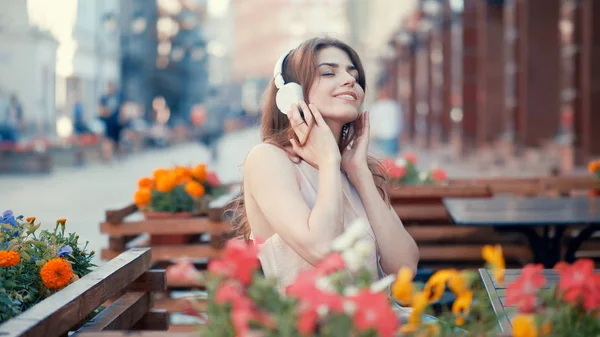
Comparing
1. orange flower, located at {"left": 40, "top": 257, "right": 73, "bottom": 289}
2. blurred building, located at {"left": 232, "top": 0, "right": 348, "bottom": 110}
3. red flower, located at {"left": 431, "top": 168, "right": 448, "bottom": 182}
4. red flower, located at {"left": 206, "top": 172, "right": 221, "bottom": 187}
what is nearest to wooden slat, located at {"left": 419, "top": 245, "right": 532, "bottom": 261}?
red flower, located at {"left": 431, "top": 168, "right": 448, "bottom": 182}

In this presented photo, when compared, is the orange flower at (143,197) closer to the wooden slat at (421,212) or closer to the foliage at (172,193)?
the foliage at (172,193)

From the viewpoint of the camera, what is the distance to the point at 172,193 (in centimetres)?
531

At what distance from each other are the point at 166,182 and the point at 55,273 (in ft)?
9.60

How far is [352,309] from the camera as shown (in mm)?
1391

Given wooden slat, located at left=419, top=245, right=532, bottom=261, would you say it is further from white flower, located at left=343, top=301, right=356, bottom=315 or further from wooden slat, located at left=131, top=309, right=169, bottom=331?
white flower, located at left=343, top=301, right=356, bottom=315

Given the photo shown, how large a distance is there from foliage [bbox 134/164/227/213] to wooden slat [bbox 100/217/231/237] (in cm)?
14

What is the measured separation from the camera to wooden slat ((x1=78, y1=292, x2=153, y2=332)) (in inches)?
99.8

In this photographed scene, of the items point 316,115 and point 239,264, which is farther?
point 316,115

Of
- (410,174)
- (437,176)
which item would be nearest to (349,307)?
(410,174)

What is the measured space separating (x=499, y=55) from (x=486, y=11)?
0.91 meters

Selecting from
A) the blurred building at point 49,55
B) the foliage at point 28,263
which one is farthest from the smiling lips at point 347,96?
the blurred building at point 49,55

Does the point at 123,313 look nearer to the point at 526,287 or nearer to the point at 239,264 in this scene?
the point at 239,264

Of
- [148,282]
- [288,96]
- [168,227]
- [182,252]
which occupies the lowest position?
[182,252]

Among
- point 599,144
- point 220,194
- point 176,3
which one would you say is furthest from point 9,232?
point 176,3
